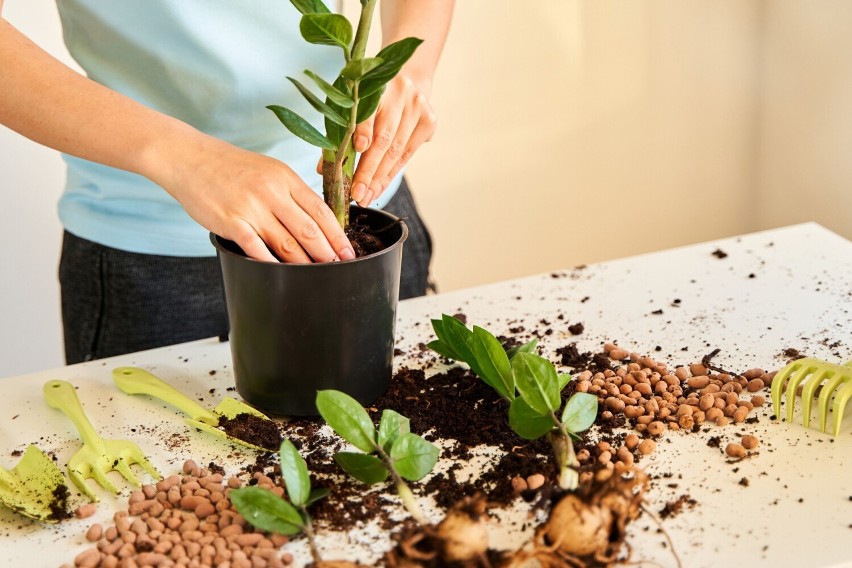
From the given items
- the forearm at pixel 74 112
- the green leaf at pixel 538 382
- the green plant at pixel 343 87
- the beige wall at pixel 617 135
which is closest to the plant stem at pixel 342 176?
the green plant at pixel 343 87

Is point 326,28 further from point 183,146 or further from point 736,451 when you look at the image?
point 736,451

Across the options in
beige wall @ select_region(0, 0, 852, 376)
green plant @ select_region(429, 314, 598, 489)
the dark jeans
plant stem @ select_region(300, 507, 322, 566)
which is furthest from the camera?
beige wall @ select_region(0, 0, 852, 376)

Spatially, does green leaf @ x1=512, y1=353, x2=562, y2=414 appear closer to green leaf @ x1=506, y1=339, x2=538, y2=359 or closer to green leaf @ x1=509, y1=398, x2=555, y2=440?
green leaf @ x1=509, y1=398, x2=555, y2=440

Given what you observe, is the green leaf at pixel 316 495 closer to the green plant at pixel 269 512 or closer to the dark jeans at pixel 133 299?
the green plant at pixel 269 512

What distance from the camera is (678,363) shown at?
1038 millimetres

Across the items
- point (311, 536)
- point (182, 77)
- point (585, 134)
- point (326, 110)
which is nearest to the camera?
point (311, 536)

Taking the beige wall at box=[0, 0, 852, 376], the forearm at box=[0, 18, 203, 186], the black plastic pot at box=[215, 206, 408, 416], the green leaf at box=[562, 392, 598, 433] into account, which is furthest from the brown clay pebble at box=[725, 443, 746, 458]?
the beige wall at box=[0, 0, 852, 376]

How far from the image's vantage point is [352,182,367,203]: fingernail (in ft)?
3.24

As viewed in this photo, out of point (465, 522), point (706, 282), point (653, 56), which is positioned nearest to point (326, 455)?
point (465, 522)

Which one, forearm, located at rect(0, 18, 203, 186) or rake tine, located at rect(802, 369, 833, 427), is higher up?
forearm, located at rect(0, 18, 203, 186)

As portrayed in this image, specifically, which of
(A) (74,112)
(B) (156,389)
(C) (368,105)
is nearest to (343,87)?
(C) (368,105)

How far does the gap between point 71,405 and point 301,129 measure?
1.26ft

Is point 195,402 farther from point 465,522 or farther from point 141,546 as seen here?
point 465,522

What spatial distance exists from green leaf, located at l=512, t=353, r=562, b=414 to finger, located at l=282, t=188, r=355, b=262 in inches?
7.9
